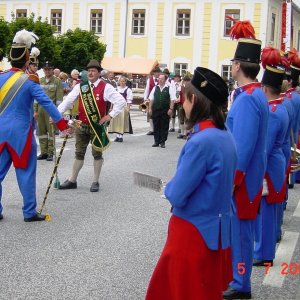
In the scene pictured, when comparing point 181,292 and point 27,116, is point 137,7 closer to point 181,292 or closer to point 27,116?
point 27,116

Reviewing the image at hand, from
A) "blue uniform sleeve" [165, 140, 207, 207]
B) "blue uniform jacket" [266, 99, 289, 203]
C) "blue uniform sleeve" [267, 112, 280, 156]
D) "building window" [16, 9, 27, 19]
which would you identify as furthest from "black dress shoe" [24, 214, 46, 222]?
"building window" [16, 9, 27, 19]

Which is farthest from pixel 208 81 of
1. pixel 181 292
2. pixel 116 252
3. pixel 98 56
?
pixel 98 56

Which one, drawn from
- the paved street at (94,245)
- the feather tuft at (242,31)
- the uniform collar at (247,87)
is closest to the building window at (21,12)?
the paved street at (94,245)

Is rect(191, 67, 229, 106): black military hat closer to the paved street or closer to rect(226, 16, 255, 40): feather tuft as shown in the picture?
rect(226, 16, 255, 40): feather tuft

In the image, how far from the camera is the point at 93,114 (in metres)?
9.20

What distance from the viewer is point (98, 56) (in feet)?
131

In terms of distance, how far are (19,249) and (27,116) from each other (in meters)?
1.66

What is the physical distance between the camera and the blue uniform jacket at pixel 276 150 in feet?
17.7

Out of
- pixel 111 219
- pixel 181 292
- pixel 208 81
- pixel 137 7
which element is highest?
pixel 137 7

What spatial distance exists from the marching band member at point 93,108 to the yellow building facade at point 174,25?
36.0m

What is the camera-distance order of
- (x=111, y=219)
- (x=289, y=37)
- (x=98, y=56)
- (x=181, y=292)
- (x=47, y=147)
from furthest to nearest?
(x=98, y=56) < (x=289, y=37) < (x=47, y=147) < (x=111, y=219) < (x=181, y=292)

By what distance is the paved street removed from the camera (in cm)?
514

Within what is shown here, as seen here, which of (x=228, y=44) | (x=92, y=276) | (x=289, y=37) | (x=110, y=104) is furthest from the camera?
(x=228, y=44)

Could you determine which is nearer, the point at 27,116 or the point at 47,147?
the point at 27,116
